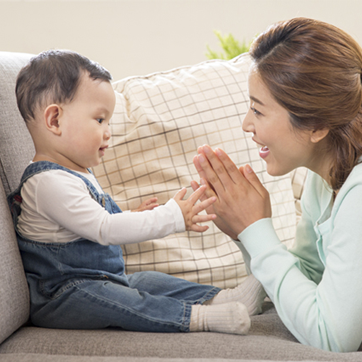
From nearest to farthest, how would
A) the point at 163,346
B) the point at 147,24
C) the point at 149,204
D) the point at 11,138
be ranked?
the point at 163,346, the point at 11,138, the point at 149,204, the point at 147,24

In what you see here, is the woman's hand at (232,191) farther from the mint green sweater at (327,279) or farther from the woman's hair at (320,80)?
the woman's hair at (320,80)

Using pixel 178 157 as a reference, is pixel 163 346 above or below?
below

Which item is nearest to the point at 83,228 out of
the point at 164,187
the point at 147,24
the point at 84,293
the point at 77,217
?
the point at 77,217

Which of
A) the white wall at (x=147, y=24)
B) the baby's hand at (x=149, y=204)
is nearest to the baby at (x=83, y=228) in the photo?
the baby's hand at (x=149, y=204)

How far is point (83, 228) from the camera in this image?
0.89m

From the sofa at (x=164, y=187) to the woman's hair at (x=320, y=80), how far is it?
1.31 ft

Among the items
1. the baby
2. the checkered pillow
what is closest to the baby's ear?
the baby

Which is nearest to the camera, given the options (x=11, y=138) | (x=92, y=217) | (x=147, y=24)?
(x=92, y=217)

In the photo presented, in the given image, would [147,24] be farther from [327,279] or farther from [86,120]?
[327,279]

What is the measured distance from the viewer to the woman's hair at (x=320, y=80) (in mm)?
827

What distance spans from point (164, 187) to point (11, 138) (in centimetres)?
43

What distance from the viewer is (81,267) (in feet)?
3.10

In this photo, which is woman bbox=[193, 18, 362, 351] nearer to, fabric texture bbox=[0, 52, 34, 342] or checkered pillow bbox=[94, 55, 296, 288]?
checkered pillow bbox=[94, 55, 296, 288]

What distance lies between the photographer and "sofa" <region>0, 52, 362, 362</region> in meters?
0.80
